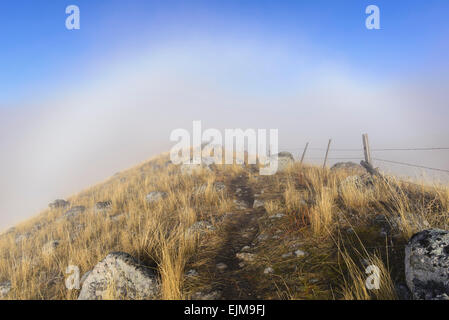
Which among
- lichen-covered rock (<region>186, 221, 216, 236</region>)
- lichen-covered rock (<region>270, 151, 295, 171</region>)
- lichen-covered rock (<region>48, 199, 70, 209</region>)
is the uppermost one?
lichen-covered rock (<region>270, 151, 295, 171</region>)

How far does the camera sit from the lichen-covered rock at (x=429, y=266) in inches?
84.4

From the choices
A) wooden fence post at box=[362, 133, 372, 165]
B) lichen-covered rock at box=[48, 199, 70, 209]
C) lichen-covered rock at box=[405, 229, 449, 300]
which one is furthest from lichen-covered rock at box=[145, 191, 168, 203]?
wooden fence post at box=[362, 133, 372, 165]

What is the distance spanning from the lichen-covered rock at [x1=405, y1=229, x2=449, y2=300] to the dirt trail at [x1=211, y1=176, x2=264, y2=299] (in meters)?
1.68

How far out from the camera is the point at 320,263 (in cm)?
309

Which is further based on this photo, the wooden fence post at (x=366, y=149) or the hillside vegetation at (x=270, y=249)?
the wooden fence post at (x=366, y=149)

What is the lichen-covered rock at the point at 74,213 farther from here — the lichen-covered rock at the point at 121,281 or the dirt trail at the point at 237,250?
the lichen-covered rock at the point at 121,281

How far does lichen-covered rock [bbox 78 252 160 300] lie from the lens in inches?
109

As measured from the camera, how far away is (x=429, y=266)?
222 cm

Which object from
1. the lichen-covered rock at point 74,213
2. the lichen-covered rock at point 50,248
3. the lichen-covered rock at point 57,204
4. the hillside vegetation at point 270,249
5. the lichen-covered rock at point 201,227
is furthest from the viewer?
the lichen-covered rock at point 57,204

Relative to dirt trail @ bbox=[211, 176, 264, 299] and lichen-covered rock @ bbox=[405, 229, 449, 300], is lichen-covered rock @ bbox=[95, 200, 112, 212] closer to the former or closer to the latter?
dirt trail @ bbox=[211, 176, 264, 299]

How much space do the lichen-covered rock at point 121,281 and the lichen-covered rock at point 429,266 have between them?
2.85 m

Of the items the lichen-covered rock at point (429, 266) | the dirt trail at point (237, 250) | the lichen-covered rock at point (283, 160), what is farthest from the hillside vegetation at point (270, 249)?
the lichen-covered rock at point (283, 160)

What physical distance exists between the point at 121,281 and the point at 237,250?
190 cm
